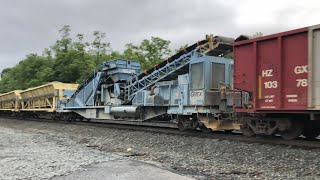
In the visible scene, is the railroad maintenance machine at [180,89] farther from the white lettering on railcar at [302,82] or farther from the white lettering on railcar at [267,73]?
the white lettering on railcar at [302,82]

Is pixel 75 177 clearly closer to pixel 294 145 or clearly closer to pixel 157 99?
pixel 294 145

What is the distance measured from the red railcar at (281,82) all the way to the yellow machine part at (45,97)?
1720 centimetres

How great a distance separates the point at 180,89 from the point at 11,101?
25.1 meters

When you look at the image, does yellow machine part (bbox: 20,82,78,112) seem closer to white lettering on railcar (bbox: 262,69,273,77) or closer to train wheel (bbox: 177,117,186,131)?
train wheel (bbox: 177,117,186,131)

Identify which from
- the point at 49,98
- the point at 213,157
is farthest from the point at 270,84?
the point at 49,98

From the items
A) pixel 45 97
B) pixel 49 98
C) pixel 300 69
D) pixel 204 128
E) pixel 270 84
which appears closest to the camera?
pixel 300 69

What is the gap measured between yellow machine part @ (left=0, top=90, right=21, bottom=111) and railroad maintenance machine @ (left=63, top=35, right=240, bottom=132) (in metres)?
15.0

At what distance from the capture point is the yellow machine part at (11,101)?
34.6 m

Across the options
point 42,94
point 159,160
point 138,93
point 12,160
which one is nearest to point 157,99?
point 138,93

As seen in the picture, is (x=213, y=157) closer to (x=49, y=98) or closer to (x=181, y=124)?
(x=181, y=124)

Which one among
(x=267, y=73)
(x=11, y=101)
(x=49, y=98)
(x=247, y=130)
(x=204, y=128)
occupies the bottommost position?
(x=204, y=128)

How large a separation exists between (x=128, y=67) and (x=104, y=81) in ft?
5.40

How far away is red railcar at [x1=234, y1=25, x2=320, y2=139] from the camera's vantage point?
9.96m

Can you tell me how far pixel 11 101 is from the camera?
120 ft
